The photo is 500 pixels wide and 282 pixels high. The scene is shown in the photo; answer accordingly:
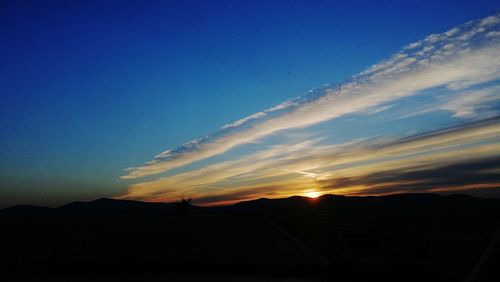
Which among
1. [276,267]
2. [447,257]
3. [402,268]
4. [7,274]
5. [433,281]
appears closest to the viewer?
[433,281]

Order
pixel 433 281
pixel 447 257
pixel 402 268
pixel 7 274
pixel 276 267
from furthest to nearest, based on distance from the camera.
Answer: pixel 447 257 → pixel 276 267 → pixel 7 274 → pixel 402 268 → pixel 433 281

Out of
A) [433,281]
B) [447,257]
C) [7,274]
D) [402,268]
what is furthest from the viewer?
[447,257]

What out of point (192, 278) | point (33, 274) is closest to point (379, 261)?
point (192, 278)

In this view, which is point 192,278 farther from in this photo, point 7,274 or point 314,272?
point 7,274

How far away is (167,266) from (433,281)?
8621 millimetres

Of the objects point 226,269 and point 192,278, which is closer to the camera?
point 192,278

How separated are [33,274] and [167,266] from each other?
4.18 m

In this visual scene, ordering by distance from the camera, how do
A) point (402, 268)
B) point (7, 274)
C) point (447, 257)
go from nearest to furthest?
1. point (402, 268)
2. point (7, 274)
3. point (447, 257)

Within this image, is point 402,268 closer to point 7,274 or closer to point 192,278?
point 192,278

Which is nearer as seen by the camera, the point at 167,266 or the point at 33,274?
the point at 33,274

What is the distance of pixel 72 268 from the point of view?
16.2 m

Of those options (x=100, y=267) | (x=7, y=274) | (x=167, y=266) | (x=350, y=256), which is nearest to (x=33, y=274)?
(x=7, y=274)

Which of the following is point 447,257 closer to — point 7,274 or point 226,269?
point 226,269

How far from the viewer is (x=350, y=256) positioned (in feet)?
54.0
